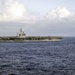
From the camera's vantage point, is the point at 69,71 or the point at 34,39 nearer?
the point at 69,71

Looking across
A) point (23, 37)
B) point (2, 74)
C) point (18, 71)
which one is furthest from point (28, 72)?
point (23, 37)

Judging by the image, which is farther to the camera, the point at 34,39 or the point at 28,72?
the point at 34,39

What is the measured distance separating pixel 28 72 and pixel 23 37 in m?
153

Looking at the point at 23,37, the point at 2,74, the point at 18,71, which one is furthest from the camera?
the point at 23,37

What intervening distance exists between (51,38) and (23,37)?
→ 2109cm

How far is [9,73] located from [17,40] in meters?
159

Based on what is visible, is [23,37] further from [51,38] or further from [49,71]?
[49,71]

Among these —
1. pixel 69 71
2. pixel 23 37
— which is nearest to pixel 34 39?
pixel 23 37

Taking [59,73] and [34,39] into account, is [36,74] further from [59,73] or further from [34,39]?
[34,39]

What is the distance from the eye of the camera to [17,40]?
197 meters

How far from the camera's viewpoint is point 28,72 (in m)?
40.4

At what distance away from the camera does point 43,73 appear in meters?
39.4

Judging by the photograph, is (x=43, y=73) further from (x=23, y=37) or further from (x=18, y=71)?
(x=23, y=37)

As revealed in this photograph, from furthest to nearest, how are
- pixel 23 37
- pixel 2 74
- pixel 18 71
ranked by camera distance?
pixel 23 37
pixel 18 71
pixel 2 74
